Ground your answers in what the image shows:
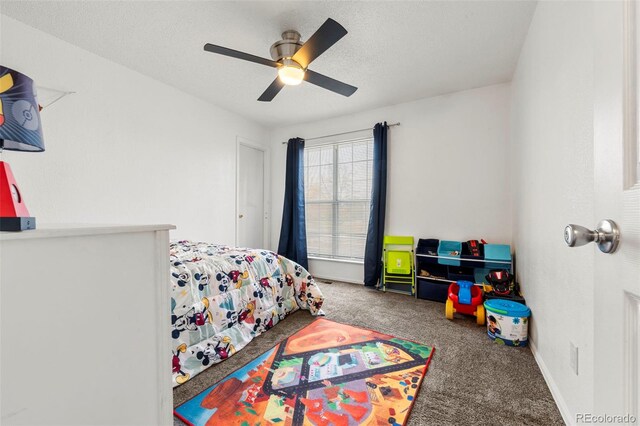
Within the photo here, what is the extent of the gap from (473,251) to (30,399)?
328 cm

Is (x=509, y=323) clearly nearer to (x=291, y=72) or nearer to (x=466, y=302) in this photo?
(x=466, y=302)

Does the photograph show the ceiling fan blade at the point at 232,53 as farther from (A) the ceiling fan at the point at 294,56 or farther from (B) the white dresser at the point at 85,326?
(B) the white dresser at the point at 85,326

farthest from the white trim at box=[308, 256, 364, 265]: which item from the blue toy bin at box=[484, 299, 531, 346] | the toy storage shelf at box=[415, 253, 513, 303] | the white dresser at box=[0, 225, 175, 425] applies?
the white dresser at box=[0, 225, 175, 425]

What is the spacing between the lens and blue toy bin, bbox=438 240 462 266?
9.45 feet

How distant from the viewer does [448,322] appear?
2.37 metres

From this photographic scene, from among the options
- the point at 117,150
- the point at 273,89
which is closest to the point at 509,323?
the point at 273,89

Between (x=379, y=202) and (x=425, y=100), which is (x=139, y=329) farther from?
(x=425, y=100)

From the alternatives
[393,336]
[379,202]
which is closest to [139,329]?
[393,336]

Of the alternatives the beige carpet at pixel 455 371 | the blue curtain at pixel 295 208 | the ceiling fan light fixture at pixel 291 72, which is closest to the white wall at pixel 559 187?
the beige carpet at pixel 455 371

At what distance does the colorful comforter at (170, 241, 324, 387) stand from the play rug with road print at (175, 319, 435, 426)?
0.26 m

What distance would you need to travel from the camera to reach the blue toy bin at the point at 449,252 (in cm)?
288

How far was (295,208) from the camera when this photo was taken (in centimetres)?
405

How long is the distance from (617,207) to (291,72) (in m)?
2.09

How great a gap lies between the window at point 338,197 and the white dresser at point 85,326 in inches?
123
